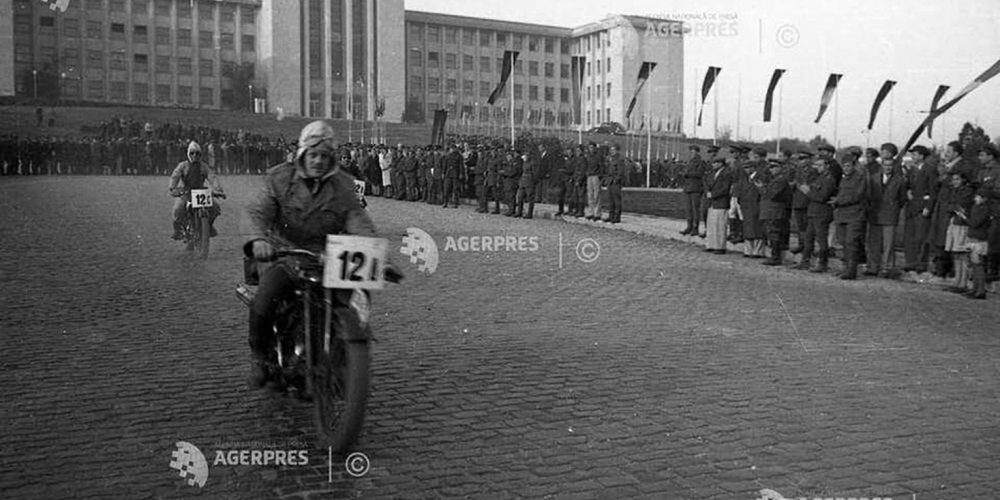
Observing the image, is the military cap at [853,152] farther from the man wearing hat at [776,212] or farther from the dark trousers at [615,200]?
the dark trousers at [615,200]

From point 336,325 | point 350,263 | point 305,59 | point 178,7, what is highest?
point 178,7

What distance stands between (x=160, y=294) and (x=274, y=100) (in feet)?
268

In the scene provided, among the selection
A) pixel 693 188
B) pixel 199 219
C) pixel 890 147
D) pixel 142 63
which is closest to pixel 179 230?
pixel 199 219

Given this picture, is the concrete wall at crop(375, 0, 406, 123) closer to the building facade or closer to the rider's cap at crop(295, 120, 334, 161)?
the building facade

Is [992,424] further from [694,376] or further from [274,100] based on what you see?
[274,100]

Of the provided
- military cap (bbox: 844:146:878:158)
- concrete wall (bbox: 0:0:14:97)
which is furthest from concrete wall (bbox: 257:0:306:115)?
military cap (bbox: 844:146:878:158)

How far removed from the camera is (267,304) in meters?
5.44

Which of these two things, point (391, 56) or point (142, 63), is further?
point (391, 56)

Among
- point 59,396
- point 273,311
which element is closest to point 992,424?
point 273,311

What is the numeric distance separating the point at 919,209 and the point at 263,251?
10.8 m

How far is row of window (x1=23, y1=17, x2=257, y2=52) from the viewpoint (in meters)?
78.9

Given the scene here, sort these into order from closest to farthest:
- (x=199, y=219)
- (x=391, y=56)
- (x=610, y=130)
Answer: (x=199, y=219) → (x=610, y=130) → (x=391, y=56)

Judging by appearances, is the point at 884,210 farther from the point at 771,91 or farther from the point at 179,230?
the point at 771,91

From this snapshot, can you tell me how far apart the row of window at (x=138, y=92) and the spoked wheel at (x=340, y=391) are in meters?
82.9
